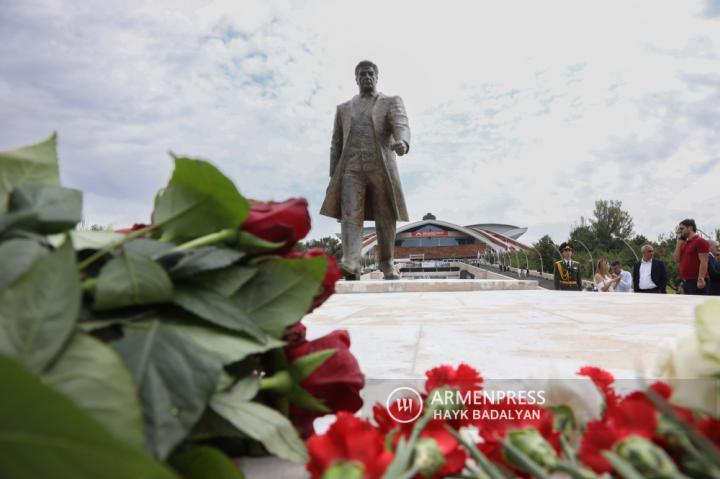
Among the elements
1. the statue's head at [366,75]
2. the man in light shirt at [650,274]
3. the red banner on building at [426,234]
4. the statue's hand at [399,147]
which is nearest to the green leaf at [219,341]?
the statue's hand at [399,147]

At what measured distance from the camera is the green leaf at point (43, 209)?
1.23 ft

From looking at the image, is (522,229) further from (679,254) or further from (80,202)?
(80,202)

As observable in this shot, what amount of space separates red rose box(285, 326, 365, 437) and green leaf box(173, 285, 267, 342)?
0.09m

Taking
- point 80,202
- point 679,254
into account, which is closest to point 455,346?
point 80,202

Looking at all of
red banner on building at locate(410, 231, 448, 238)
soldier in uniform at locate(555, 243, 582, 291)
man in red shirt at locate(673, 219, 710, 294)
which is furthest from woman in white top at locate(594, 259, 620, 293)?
red banner on building at locate(410, 231, 448, 238)

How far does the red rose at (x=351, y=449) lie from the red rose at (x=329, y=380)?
0.44 feet

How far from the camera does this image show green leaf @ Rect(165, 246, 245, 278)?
419mm

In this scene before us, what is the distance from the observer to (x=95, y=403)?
0.27 m

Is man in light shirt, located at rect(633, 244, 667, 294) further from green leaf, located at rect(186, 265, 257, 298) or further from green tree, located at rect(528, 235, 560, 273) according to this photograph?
green tree, located at rect(528, 235, 560, 273)

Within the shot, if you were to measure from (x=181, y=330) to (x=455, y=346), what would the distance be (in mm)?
1616

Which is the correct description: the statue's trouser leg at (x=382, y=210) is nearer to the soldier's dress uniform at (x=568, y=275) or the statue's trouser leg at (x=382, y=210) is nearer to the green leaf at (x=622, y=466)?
the soldier's dress uniform at (x=568, y=275)

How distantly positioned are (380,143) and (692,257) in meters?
4.13

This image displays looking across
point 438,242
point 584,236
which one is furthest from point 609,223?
point 438,242

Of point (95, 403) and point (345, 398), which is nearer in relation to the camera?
point (95, 403)
